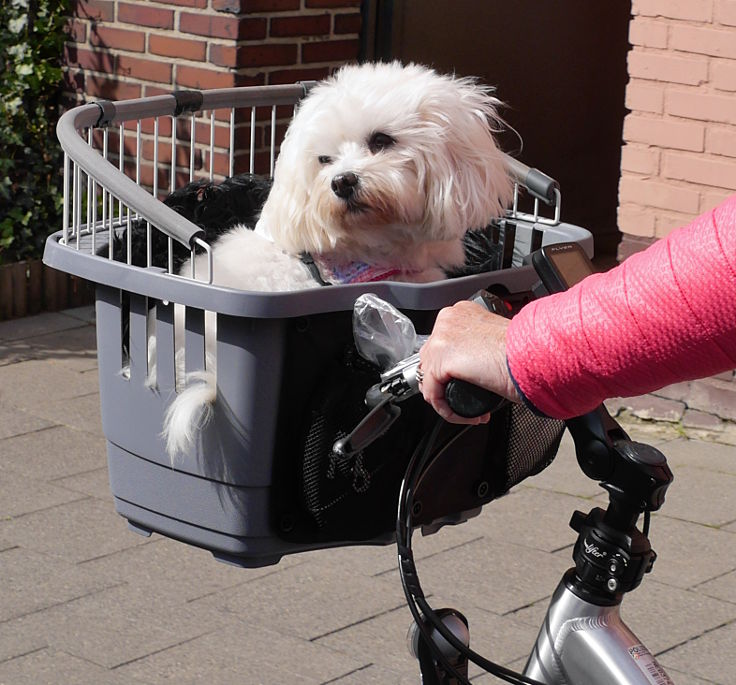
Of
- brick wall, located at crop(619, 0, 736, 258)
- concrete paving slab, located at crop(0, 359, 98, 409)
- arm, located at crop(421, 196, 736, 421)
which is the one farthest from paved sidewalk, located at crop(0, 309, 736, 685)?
arm, located at crop(421, 196, 736, 421)

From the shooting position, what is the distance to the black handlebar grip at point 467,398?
1593mm

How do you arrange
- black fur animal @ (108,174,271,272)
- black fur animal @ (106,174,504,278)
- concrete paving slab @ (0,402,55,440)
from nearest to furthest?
black fur animal @ (106,174,504,278), black fur animal @ (108,174,271,272), concrete paving slab @ (0,402,55,440)

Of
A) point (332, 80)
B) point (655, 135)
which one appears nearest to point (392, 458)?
point (332, 80)

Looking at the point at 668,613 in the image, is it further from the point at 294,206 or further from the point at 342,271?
the point at 294,206

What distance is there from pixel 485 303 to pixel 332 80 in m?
1.08

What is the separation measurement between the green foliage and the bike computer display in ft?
15.2

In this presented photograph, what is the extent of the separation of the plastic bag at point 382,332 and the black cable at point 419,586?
0.42ft

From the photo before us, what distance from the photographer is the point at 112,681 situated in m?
3.20

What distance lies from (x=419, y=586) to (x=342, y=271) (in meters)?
1.00

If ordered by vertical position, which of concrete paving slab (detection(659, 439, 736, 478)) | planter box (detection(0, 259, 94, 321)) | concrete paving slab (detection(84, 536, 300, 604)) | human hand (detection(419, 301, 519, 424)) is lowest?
concrete paving slab (detection(84, 536, 300, 604))

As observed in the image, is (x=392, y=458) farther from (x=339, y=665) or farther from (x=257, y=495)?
(x=339, y=665)

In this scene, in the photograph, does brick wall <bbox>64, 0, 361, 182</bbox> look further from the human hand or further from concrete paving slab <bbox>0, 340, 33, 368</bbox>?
the human hand

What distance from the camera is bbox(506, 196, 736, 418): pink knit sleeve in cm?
140

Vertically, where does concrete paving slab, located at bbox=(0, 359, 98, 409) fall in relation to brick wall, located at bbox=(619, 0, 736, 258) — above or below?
below
